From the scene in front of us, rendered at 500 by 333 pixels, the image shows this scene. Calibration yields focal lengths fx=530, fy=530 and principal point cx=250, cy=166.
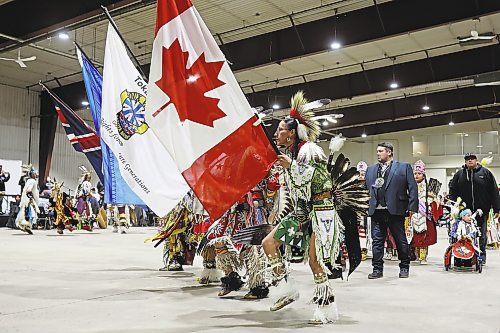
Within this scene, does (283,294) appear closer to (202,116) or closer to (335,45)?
(202,116)

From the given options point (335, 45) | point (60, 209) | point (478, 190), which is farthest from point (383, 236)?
point (60, 209)

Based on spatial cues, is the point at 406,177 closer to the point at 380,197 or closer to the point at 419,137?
the point at 380,197

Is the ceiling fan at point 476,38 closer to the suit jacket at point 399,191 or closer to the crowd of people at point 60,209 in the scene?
the suit jacket at point 399,191

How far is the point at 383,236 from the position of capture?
584 cm

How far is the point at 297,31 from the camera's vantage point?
12.6 m

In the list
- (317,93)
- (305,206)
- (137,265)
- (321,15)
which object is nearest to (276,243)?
(305,206)

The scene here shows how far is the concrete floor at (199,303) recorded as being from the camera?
3.15 metres

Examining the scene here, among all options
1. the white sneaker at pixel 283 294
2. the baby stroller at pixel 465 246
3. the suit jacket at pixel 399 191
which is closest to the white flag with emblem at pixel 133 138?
the white sneaker at pixel 283 294

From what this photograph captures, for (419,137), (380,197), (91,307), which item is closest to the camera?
(91,307)

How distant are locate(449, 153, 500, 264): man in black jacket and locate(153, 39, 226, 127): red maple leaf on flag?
4360mm

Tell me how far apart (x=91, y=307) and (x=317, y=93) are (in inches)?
585

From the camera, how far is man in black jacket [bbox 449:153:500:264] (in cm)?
647

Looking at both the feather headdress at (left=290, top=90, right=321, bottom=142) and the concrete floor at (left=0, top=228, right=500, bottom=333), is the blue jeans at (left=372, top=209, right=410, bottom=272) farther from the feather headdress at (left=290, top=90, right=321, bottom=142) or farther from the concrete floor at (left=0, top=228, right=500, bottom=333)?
the feather headdress at (left=290, top=90, right=321, bottom=142)

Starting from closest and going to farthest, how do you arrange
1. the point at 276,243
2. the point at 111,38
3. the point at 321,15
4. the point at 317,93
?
the point at 276,243, the point at 111,38, the point at 321,15, the point at 317,93
